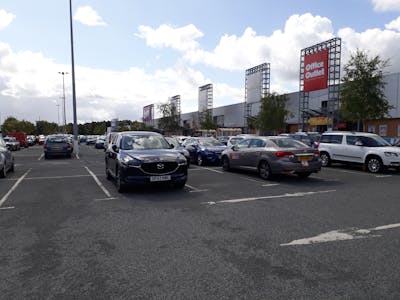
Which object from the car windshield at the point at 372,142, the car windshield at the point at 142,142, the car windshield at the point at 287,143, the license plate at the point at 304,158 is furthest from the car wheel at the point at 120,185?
the car windshield at the point at 372,142

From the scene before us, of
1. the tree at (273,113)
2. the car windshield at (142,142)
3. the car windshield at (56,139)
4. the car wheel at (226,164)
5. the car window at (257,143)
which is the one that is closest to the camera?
the car windshield at (142,142)

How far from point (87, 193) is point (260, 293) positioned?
7018mm

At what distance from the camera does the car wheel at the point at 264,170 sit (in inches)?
465

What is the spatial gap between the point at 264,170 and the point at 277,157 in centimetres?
81

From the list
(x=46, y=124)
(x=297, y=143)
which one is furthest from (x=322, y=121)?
(x=46, y=124)

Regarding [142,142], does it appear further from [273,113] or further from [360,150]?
[273,113]

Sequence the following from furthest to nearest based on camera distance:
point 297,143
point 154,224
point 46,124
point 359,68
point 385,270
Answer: point 46,124
point 359,68
point 297,143
point 154,224
point 385,270

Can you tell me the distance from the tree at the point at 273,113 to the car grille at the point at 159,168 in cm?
3464

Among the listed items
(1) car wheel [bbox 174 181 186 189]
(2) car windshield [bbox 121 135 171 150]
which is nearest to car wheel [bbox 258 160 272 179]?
(1) car wheel [bbox 174 181 186 189]

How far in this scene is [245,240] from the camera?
532 cm

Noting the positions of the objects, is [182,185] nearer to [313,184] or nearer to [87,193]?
[87,193]

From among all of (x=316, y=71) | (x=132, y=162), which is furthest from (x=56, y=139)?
(x=316, y=71)

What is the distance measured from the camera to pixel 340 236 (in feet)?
17.9

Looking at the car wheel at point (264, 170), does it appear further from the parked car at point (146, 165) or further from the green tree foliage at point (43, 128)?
the green tree foliage at point (43, 128)
